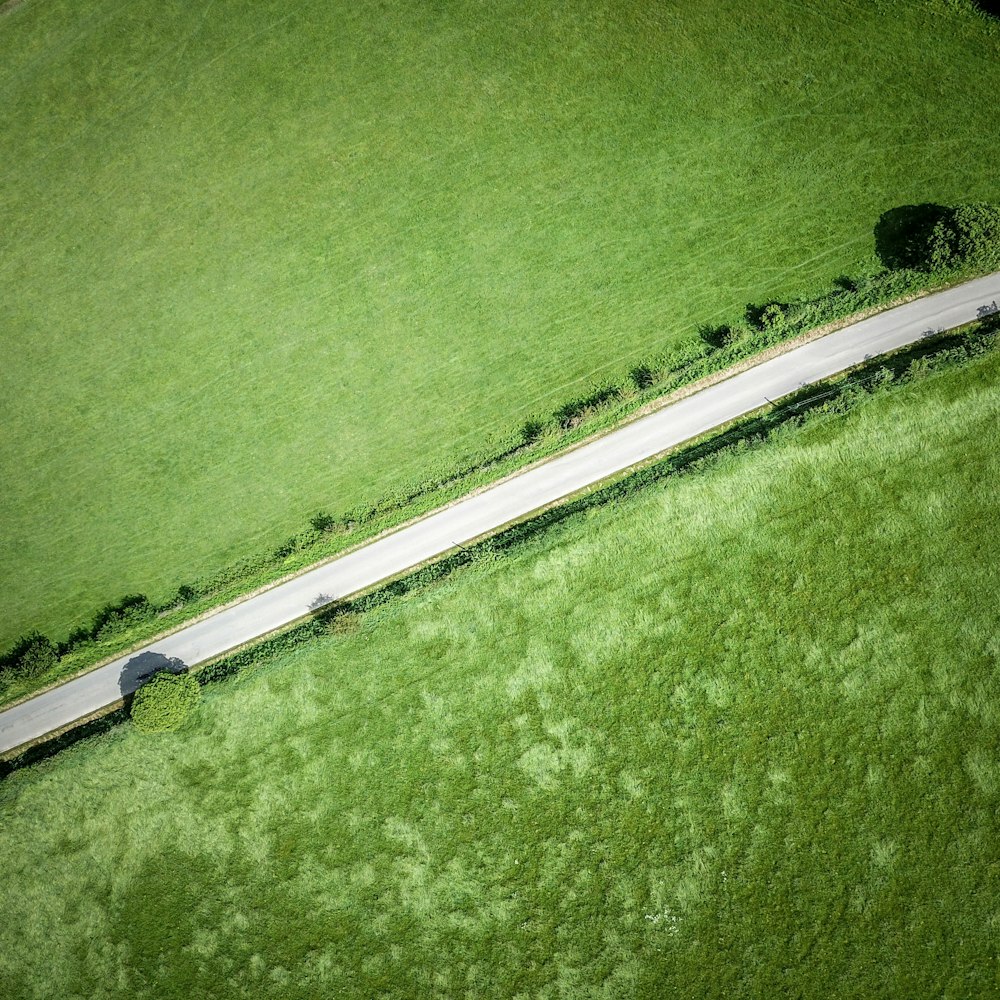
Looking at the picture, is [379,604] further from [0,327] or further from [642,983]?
[0,327]

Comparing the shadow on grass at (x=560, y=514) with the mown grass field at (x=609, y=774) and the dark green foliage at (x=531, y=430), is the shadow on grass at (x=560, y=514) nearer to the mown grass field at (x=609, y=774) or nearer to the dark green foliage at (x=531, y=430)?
the mown grass field at (x=609, y=774)

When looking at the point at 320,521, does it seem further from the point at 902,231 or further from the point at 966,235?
the point at 966,235

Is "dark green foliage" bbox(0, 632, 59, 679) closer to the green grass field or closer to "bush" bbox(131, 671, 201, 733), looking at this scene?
the green grass field

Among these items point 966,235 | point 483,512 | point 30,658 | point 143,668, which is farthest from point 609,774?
point 966,235

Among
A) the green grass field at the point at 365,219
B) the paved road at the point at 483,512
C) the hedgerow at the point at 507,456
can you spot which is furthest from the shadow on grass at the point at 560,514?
the green grass field at the point at 365,219

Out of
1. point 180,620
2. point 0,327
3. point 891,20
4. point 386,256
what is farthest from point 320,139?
point 891,20
